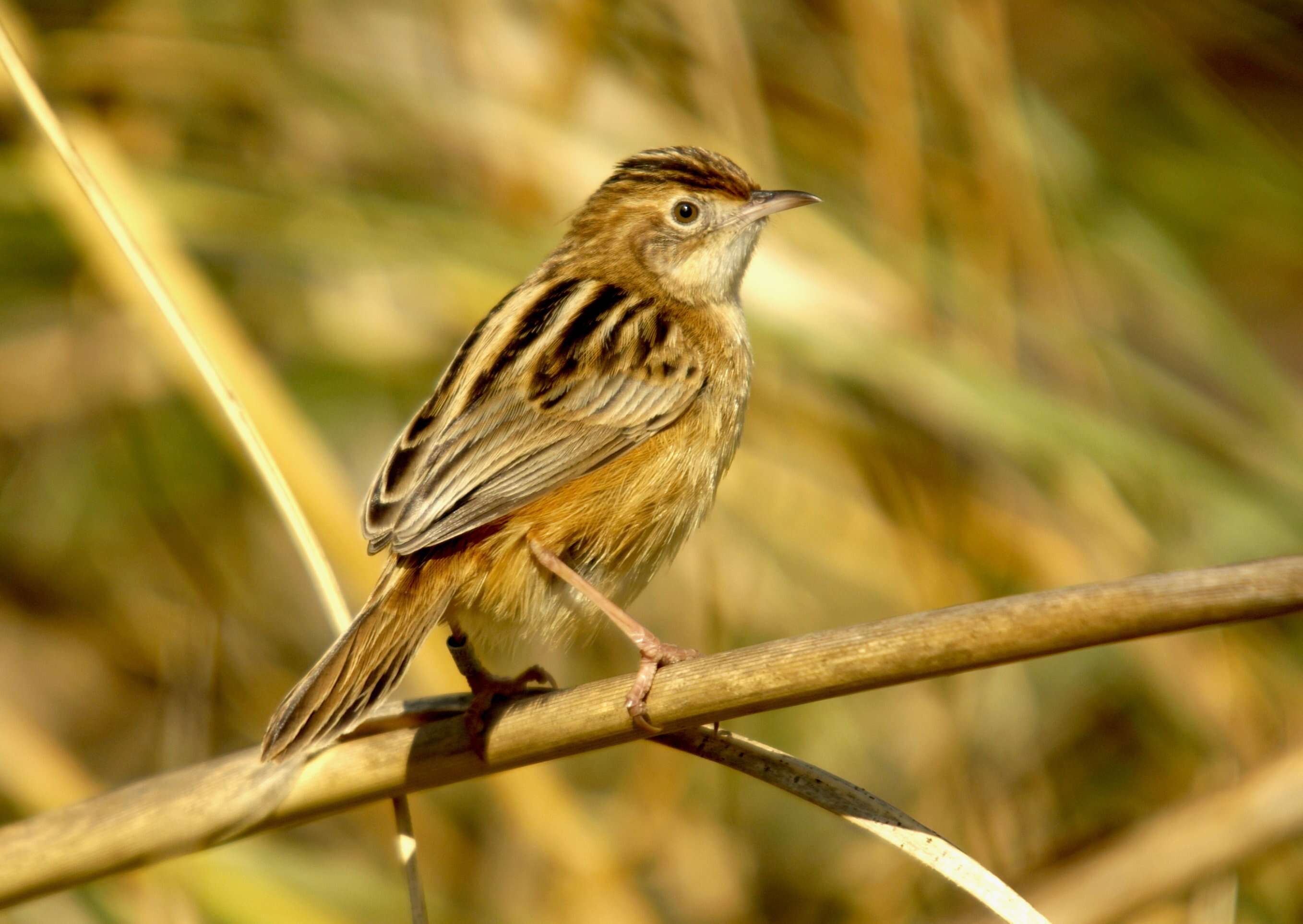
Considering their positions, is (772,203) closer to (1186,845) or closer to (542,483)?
(542,483)

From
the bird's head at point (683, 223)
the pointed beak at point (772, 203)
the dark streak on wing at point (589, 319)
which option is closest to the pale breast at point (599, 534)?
the dark streak on wing at point (589, 319)

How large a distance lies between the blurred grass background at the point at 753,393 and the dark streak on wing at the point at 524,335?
0.54m

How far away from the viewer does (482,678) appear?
3207mm

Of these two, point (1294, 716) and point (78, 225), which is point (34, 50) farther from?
point (1294, 716)

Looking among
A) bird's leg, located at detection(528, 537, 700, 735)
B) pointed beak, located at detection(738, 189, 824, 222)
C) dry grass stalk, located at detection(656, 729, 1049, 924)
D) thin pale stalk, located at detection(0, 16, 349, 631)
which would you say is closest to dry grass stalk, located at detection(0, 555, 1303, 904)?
bird's leg, located at detection(528, 537, 700, 735)

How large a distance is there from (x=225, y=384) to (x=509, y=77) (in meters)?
2.23

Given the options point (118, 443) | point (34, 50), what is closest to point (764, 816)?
point (118, 443)

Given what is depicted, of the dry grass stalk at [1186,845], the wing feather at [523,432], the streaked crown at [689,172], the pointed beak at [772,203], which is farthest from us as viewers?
the streaked crown at [689,172]

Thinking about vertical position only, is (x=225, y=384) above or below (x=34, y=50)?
below

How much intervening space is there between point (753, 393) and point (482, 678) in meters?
1.85

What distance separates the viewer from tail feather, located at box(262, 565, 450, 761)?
8.46ft

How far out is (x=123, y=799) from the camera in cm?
259

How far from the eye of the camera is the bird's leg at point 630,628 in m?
2.54

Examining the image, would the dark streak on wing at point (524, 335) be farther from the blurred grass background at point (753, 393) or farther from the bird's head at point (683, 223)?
the blurred grass background at point (753, 393)
